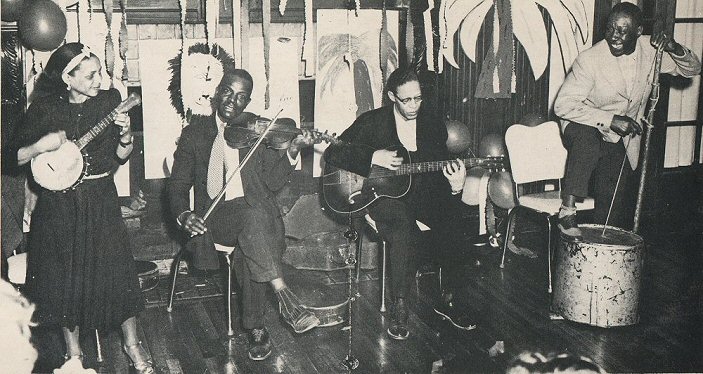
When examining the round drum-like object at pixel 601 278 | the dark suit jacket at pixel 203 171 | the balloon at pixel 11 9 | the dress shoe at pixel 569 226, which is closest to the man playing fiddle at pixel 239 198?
the dark suit jacket at pixel 203 171

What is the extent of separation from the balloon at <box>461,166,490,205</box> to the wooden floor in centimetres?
67

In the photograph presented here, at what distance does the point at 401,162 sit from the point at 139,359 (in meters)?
1.98

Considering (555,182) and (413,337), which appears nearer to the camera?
(413,337)

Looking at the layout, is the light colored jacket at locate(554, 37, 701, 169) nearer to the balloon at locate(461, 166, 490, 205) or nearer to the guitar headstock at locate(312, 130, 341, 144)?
the balloon at locate(461, 166, 490, 205)

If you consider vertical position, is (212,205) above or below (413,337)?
above

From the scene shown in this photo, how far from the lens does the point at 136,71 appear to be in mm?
4016


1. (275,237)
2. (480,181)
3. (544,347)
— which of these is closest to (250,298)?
(275,237)

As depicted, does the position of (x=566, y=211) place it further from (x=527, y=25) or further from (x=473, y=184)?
(x=527, y=25)

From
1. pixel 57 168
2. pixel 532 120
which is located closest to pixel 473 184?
pixel 532 120

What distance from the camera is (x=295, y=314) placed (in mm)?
4051

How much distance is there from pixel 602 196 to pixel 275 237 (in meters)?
2.45

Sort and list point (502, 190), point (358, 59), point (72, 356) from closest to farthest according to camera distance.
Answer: point (72, 356)
point (358, 59)
point (502, 190)

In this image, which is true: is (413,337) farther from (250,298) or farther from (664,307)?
(664,307)

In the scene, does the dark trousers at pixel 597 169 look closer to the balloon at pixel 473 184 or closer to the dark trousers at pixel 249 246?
the balloon at pixel 473 184
